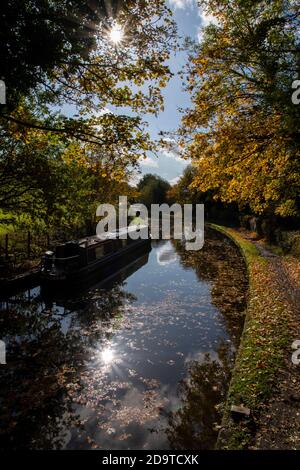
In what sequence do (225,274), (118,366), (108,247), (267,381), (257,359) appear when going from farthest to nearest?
1. (108,247)
2. (225,274)
3. (118,366)
4. (257,359)
5. (267,381)

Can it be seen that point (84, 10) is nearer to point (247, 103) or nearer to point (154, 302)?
point (247, 103)

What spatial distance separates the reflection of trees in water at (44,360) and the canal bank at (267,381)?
3.18 meters

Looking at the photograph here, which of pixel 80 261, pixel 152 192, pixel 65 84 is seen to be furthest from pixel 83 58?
pixel 152 192

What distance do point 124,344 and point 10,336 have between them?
377cm

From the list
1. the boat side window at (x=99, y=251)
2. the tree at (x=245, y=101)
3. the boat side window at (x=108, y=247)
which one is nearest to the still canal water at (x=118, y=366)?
the boat side window at (x=99, y=251)

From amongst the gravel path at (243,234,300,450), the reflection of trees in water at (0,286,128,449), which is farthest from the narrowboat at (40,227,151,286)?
the gravel path at (243,234,300,450)

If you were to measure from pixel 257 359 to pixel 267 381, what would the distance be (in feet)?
3.11

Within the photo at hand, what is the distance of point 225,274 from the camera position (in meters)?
18.7

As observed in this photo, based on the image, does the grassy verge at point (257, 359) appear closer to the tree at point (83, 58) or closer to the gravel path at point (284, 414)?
the gravel path at point (284, 414)

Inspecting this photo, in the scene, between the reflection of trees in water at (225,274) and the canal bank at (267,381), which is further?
the reflection of trees in water at (225,274)

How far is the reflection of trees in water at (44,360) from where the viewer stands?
19.4 feet

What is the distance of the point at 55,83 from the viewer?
30.8ft

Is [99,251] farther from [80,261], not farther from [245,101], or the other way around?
[245,101]

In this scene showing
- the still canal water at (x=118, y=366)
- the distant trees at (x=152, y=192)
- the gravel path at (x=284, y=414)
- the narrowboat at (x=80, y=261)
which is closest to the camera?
the gravel path at (x=284, y=414)
